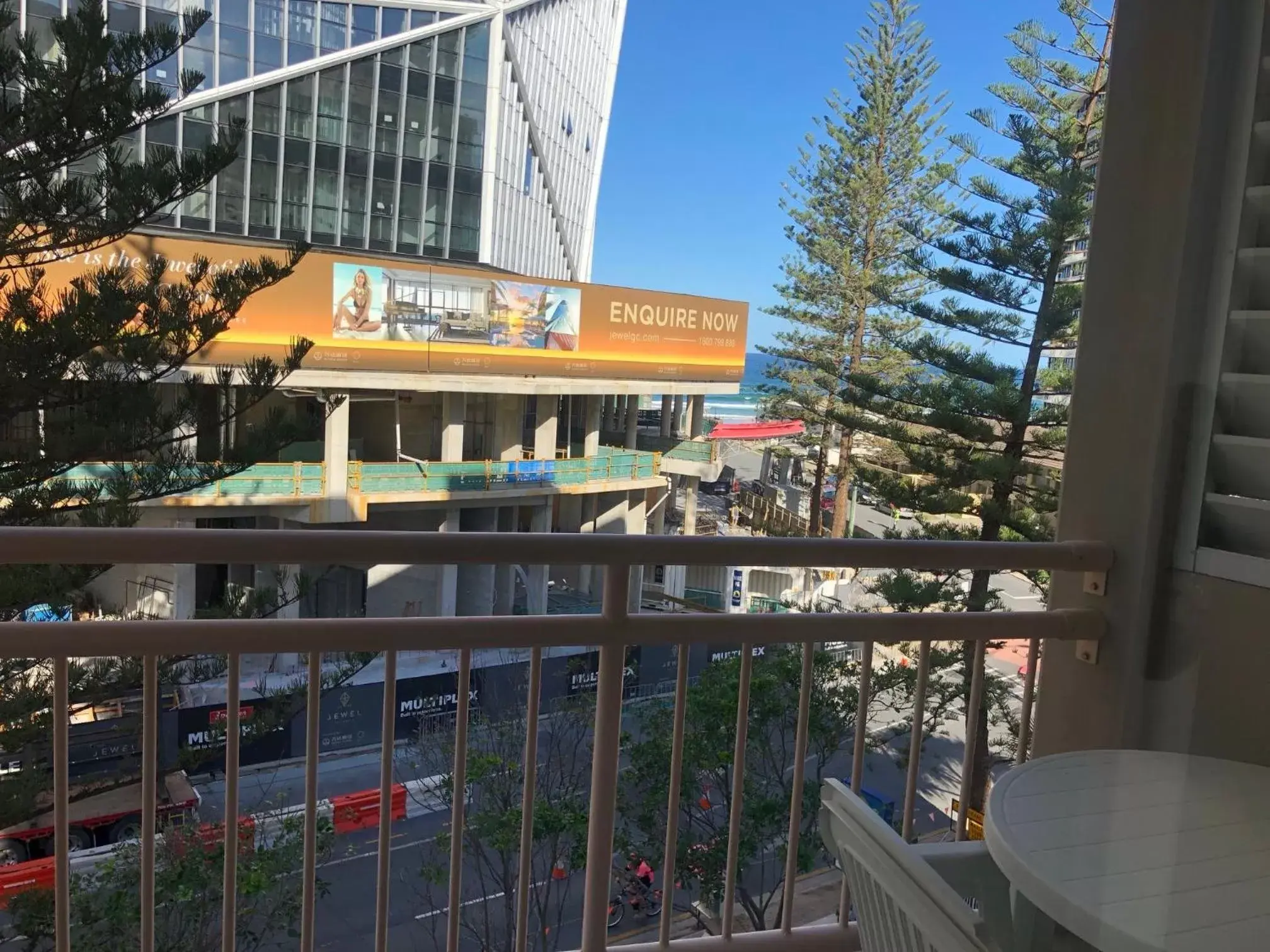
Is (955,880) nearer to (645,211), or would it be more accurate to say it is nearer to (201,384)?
(645,211)

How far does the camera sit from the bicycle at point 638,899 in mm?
1691

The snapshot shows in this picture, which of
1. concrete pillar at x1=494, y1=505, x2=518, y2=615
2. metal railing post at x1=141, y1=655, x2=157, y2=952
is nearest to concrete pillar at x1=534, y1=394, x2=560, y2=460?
concrete pillar at x1=494, y1=505, x2=518, y2=615

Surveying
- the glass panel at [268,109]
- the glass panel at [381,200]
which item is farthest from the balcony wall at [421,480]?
the glass panel at [268,109]

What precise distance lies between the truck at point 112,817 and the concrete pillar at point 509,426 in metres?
4.55

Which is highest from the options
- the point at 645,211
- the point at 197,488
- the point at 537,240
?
the point at 537,240

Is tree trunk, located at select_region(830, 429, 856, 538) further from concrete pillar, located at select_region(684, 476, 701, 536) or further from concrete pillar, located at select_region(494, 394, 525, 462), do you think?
concrete pillar, located at select_region(494, 394, 525, 462)

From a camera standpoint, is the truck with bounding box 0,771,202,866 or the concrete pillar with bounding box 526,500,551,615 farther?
the concrete pillar with bounding box 526,500,551,615

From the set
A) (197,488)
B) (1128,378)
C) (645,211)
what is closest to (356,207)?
(197,488)

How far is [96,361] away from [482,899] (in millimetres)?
3076

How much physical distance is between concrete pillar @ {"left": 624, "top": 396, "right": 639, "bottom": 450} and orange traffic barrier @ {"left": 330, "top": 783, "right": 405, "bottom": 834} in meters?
4.88

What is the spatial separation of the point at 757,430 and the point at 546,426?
183 centimetres

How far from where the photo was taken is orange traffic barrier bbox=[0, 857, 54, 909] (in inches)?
98.2

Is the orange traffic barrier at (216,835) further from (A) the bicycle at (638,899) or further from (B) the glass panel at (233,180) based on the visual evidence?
(B) the glass panel at (233,180)

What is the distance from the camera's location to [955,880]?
0.97m
